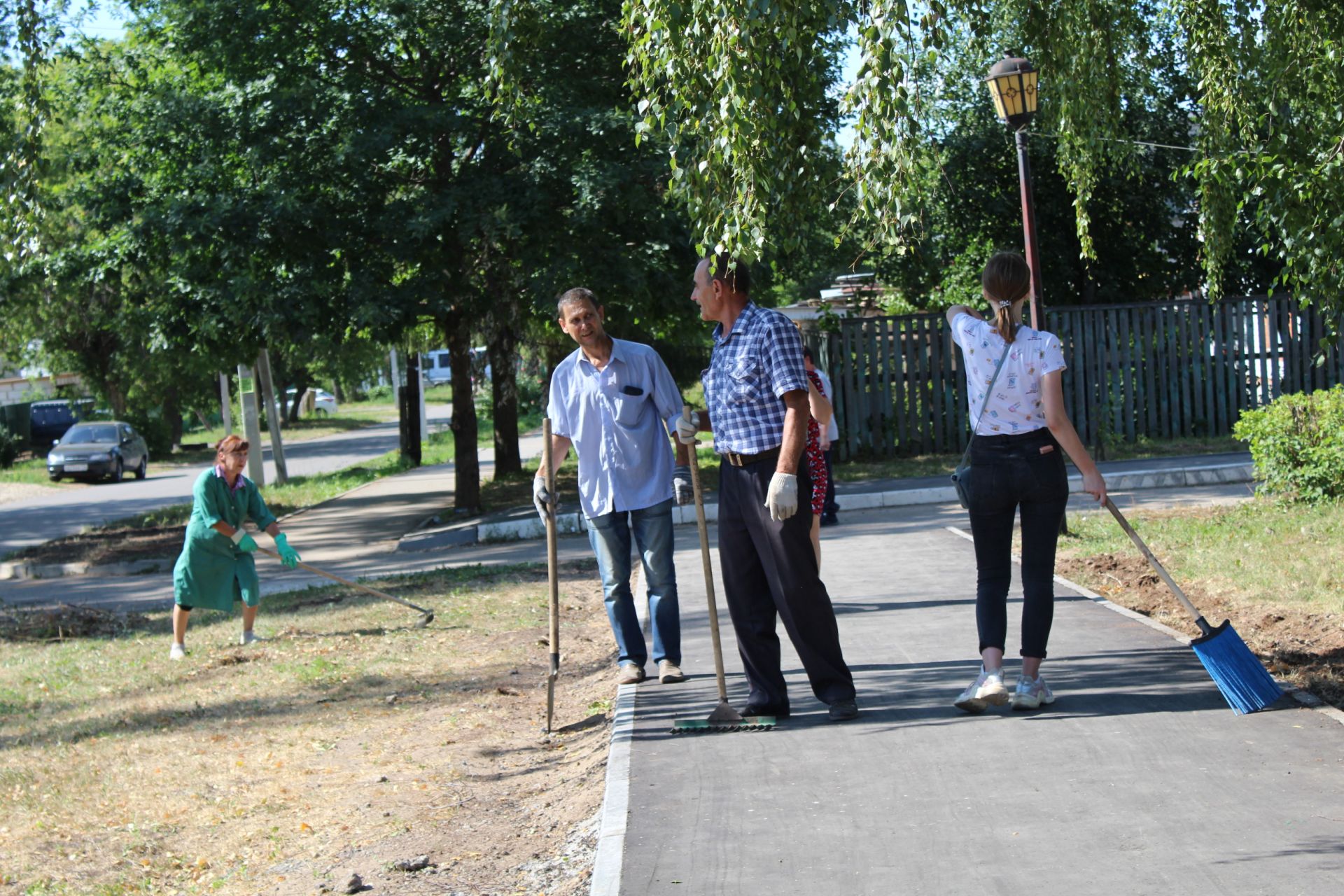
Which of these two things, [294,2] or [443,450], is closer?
[294,2]

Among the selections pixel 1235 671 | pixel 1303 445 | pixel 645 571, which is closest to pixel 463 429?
pixel 1303 445

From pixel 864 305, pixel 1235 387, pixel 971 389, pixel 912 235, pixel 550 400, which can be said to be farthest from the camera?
pixel 864 305

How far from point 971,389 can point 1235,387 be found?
50.5 ft

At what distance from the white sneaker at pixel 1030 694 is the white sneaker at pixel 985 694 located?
57 mm

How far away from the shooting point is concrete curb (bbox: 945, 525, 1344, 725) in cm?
521

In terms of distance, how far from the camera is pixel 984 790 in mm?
4520

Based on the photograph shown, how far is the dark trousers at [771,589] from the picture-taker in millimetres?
5379

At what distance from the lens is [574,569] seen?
41.1 feet

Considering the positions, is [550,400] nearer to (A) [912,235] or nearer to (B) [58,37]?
(A) [912,235]

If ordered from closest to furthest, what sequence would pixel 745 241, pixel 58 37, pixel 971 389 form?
pixel 745 241 < pixel 971 389 < pixel 58 37

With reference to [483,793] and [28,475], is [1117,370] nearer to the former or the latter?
[483,793]

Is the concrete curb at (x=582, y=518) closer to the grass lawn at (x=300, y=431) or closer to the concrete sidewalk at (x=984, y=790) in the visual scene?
the concrete sidewalk at (x=984, y=790)

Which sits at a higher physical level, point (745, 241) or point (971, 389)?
A: point (745, 241)

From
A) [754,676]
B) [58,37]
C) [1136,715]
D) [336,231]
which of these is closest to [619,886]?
[754,676]
